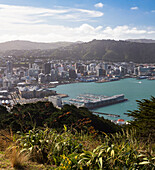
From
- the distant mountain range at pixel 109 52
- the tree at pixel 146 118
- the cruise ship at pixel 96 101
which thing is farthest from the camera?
the distant mountain range at pixel 109 52

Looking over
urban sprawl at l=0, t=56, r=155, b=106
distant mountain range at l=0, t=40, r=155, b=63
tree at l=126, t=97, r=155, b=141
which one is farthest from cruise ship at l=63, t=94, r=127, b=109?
distant mountain range at l=0, t=40, r=155, b=63

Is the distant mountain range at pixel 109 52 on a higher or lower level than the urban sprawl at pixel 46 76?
higher

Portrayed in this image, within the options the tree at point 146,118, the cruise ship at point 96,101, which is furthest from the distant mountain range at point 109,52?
the tree at point 146,118

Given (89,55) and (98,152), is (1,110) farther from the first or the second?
(89,55)

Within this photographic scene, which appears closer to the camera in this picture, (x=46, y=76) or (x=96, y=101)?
(x=96, y=101)

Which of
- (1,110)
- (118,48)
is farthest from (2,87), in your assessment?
(118,48)

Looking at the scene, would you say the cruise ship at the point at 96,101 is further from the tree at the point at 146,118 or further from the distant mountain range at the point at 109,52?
the distant mountain range at the point at 109,52

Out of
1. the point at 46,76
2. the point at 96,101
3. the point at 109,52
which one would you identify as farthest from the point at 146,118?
the point at 109,52

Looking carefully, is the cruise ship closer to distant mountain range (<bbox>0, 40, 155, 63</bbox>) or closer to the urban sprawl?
the urban sprawl

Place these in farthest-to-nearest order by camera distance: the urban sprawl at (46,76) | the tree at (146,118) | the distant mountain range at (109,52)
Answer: the distant mountain range at (109,52) < the urban sprawl at (46,76) < the tree at (146,118)

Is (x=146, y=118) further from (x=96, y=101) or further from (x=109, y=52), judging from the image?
(x=109, y=52)

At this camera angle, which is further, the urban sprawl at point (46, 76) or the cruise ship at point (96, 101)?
the urban sprawl at point (46, 76)
